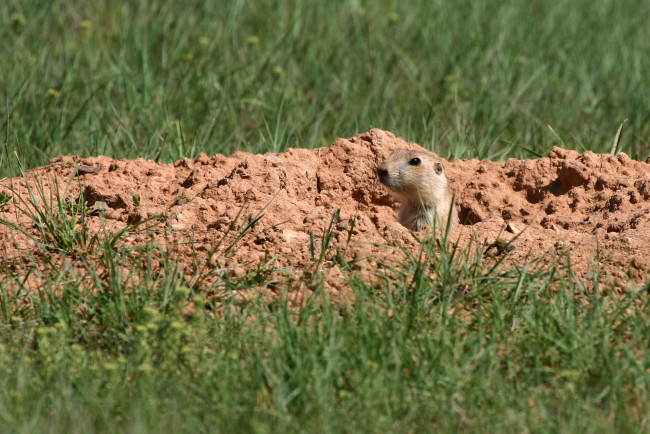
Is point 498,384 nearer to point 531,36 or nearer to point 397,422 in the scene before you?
point 397,422

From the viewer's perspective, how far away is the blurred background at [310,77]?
586 centimetres

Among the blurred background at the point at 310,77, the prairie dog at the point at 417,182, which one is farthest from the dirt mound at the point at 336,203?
the blurred background at the point at 310,77

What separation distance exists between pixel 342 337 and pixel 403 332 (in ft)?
0.82

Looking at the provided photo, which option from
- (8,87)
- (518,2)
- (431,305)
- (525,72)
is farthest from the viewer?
(518,2)

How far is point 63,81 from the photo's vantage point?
632 centimetres

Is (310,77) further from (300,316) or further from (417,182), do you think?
(300,316)

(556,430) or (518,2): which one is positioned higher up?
(518,2)

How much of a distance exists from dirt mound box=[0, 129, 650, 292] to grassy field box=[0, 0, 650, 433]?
8.1 inches

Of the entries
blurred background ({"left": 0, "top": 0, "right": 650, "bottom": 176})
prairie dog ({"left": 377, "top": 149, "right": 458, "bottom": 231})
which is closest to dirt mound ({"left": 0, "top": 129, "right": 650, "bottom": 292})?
prairie dog ({"left": 377, "top": 149, "right": 458, "bottom": 231})

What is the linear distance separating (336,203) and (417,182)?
1.61 ft

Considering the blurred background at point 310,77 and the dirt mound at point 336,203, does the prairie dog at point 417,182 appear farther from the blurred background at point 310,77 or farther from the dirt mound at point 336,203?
the blurred background at point 310,77

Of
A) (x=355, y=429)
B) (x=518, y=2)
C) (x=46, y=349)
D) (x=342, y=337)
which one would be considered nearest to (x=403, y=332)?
(x=342, y=337)

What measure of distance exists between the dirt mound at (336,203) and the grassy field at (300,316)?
207 mm

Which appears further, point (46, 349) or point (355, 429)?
point (46, 349)
